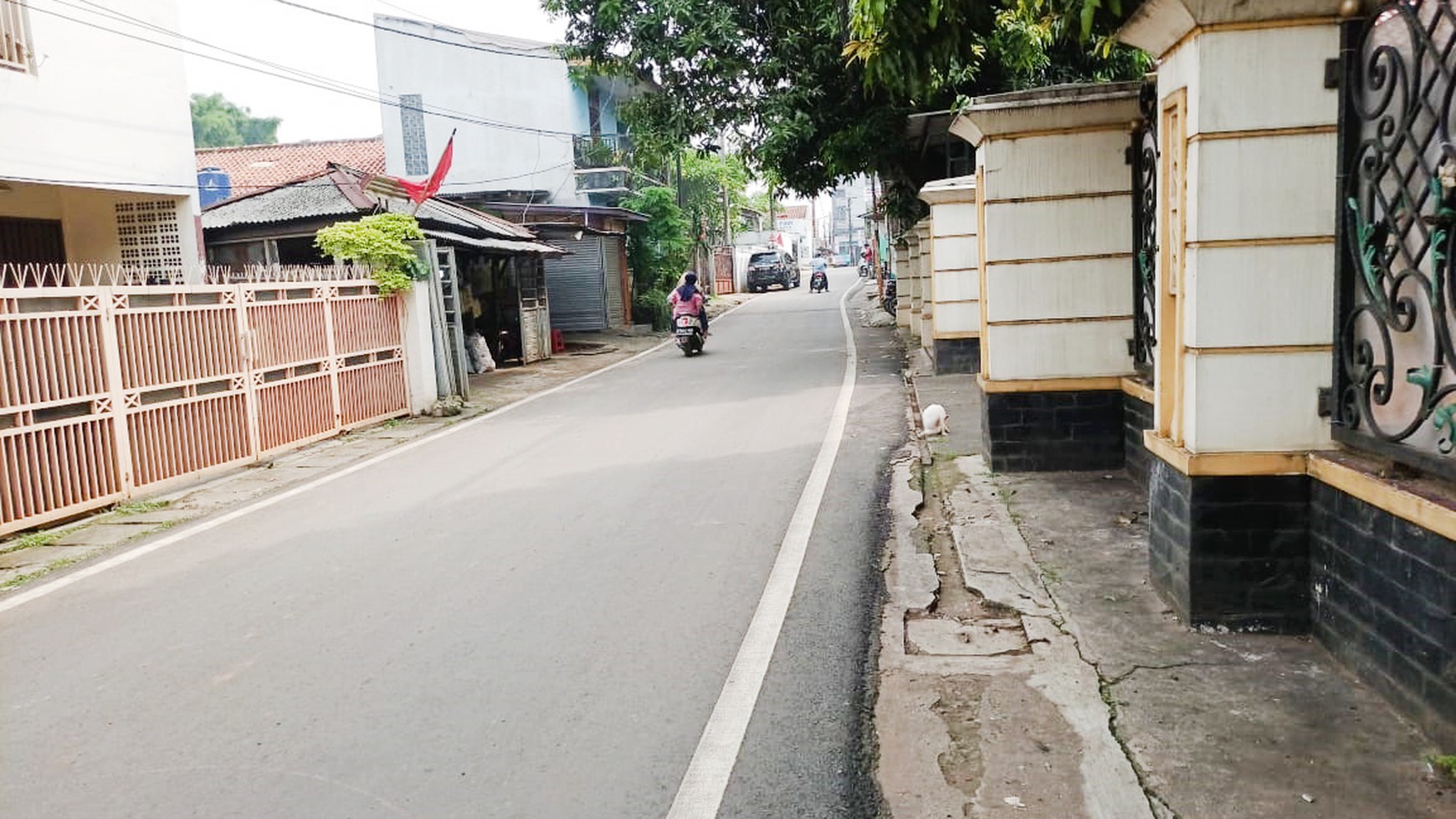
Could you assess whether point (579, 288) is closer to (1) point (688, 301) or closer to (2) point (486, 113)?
(2) point (486, 113)

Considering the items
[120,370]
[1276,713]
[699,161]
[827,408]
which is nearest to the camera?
[1276,713]

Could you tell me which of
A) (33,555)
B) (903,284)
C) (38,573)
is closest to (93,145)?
(33,555)

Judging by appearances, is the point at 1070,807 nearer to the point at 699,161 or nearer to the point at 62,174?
the point at 62,174

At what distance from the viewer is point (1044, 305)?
24.0 ft

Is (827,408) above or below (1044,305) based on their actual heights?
below

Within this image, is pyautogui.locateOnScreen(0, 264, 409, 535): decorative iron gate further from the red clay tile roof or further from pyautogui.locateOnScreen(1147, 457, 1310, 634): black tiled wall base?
the red clay tile roof

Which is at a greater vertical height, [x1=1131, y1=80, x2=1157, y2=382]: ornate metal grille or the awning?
the awning

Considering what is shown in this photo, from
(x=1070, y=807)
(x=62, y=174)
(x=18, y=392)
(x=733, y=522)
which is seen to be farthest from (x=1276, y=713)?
(x=62, y=174)

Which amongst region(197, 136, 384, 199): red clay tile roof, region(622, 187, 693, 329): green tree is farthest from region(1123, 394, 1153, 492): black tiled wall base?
region(197, 136, 384, 199): red clay tile roof

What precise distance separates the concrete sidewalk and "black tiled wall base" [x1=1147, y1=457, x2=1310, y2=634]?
0.11 metres

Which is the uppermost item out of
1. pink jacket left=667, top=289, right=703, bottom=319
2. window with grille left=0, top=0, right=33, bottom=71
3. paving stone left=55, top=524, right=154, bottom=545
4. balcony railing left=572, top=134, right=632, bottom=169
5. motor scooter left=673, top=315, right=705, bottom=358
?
balcony railing left=572, top=134, right=632, bottom=169

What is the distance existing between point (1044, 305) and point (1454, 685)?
4.47 metres

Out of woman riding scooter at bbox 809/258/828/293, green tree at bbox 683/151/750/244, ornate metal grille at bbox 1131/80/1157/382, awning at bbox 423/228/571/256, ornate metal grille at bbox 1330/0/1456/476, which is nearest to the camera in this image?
ornate metal grille at bbox 1330/0/1456/476

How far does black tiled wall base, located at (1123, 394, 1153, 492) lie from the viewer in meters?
6.58
